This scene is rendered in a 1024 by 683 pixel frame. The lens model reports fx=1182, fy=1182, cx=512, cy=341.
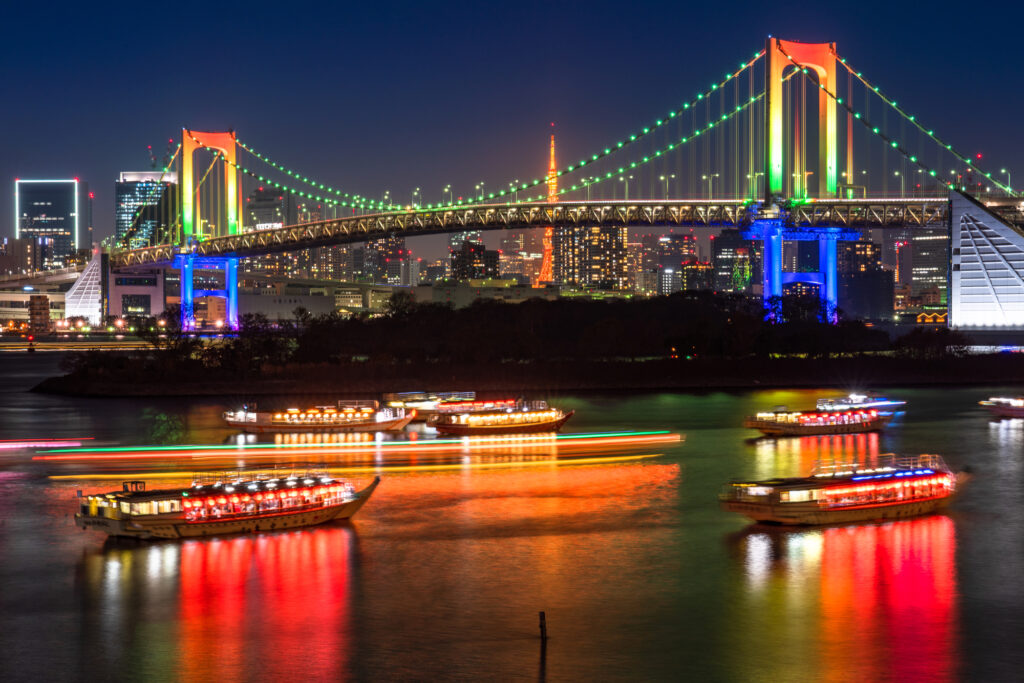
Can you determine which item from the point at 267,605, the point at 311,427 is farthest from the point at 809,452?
the point at 267,605

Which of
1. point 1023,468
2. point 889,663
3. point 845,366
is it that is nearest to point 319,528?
point 889,663

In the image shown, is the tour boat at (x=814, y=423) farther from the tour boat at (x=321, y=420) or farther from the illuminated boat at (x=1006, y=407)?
the tour boat at (x=321, y=420)

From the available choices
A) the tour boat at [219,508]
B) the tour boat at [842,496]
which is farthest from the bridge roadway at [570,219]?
the tour boat at [219,508]

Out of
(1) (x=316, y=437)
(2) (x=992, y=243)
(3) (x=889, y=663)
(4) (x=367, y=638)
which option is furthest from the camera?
(2) (x=992, y=243)

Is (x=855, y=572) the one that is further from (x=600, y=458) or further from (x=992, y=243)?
(x=992, y=243)

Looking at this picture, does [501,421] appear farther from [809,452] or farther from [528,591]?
[528,591]

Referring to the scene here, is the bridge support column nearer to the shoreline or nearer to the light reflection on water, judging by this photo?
the shoreline
